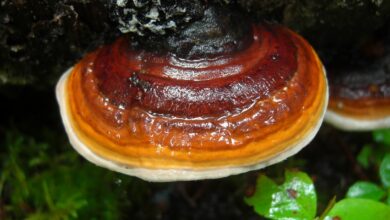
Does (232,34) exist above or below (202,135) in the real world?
above

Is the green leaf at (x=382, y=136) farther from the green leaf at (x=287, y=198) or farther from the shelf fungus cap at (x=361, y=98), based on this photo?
the green leaf at (x=287, y=198)

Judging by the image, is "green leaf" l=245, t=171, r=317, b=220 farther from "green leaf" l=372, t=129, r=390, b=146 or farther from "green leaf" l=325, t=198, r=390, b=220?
"green leaf" l=372, t=129, r=390, b=146

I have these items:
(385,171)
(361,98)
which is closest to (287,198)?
(385,171)

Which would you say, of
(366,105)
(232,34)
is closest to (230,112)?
(232,34)

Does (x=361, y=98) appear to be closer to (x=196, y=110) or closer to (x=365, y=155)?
(x=365, y=155)

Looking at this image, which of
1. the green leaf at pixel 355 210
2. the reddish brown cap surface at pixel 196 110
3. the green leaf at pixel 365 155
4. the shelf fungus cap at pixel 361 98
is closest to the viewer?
the reddish brown cap surface at pixel 196 110

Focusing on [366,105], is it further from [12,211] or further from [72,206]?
[12,211]

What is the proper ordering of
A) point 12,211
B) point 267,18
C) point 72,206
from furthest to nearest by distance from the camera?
point 12,211 → point 72,206 → point 267,18

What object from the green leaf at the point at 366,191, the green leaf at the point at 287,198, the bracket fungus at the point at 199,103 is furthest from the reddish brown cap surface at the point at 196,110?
the green leaf at the point at 366,191
